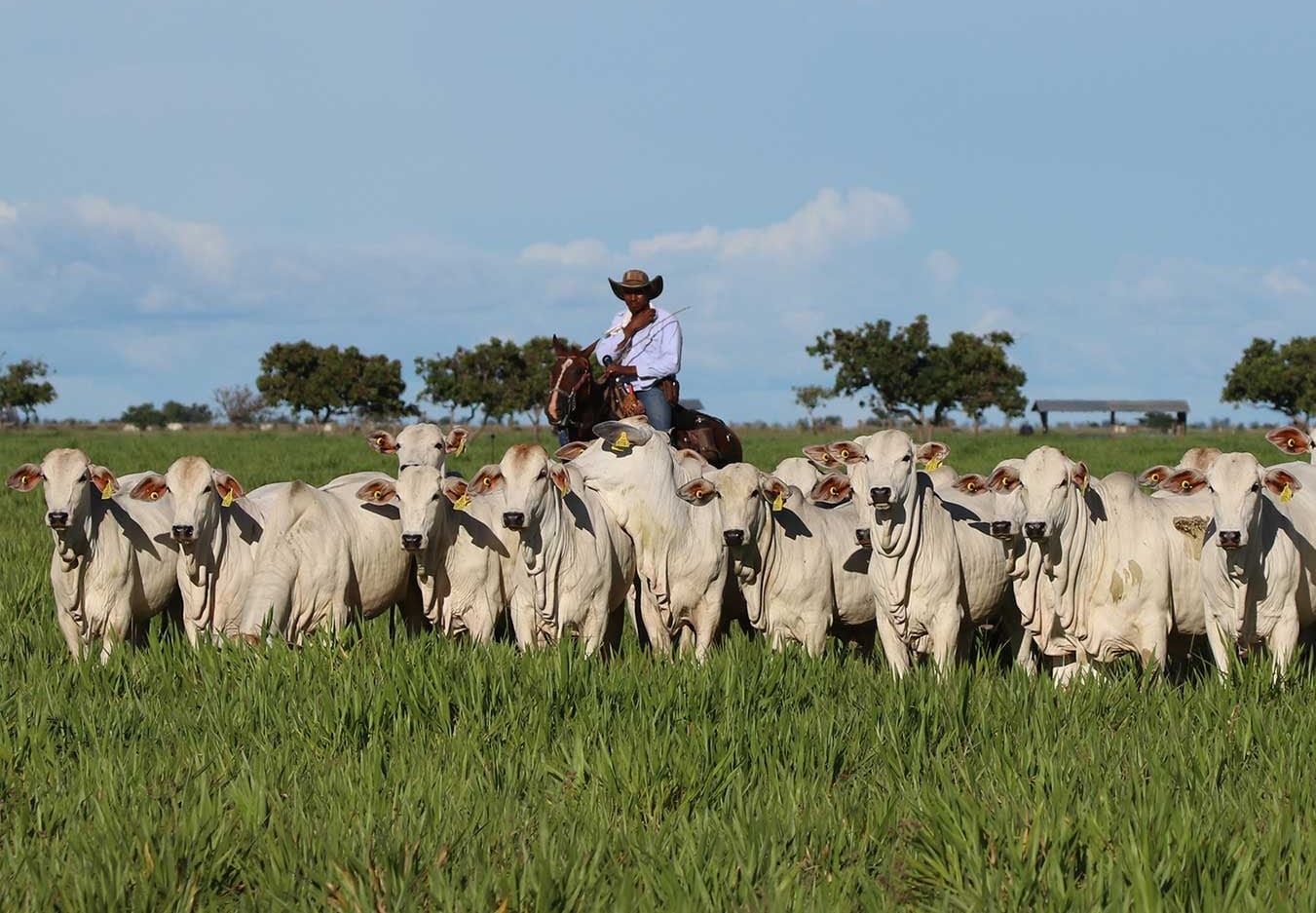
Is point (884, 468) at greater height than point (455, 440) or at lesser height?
lesser

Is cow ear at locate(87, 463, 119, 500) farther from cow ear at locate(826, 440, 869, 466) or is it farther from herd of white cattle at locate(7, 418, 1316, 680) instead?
cow ear at locate(826, 440, 869, 466)

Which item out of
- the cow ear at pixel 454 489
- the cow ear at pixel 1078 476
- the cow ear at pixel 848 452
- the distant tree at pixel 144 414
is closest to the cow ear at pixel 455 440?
the cow ear at pixel 454 489

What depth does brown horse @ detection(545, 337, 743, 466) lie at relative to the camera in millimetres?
11945

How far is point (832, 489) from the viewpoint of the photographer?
10.9 metres

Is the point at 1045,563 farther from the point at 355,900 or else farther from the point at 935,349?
the point at 935,349

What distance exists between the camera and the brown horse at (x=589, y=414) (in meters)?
11.9

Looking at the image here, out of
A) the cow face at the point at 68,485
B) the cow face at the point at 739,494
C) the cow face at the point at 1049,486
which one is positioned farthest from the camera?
the cow face at the point at 739,494

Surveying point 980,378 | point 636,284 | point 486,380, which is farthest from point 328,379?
point 636,284

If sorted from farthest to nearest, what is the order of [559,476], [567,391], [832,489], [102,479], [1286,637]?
[567,391] → [832,489] → [559,476] → [102,479] → [1286,637]

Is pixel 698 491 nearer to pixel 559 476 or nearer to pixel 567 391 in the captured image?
pixel 559 476

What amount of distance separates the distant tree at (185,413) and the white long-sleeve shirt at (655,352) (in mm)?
122220

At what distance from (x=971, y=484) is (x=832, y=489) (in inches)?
38.6

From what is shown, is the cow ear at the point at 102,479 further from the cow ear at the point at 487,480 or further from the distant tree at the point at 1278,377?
the distant tree at the point at 1278,377

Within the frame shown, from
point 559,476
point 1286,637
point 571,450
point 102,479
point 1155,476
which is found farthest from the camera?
point 571,450
